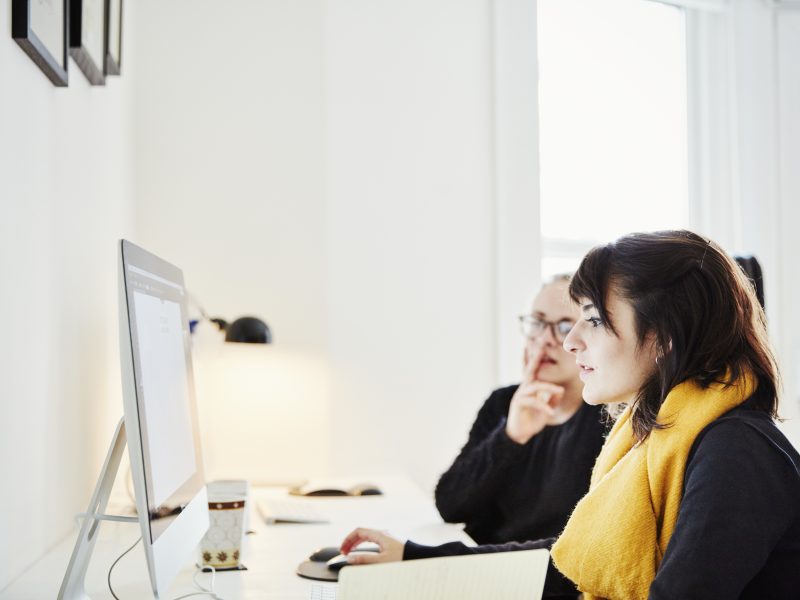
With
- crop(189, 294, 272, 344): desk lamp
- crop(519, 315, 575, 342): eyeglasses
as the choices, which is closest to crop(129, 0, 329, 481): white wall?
crop(189, 294, 272, 344): desk lamp

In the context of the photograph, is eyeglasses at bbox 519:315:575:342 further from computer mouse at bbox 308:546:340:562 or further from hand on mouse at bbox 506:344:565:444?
computer mouse at bbox 308:546:340:562

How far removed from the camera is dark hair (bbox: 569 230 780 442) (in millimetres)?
1065

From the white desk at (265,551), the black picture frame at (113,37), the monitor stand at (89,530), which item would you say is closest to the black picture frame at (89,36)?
the black picture frame at (113,37)

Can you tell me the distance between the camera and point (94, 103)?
180 cm

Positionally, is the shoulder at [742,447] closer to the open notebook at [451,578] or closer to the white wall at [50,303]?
the open notebook at [451,578]

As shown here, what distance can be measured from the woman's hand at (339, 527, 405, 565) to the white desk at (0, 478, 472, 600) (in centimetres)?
9

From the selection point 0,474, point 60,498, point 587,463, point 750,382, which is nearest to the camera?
point 750,382

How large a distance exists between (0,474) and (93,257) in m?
0.67

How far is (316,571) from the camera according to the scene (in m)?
1.36

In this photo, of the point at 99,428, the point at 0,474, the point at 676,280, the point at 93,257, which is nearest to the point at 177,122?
the point at 93,257

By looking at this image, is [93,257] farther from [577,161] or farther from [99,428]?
[577,161]

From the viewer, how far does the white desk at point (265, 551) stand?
1.22 meters

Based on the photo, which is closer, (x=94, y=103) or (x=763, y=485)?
(x=763, y=485)

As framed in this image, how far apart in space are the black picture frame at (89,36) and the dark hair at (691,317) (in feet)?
3.55
